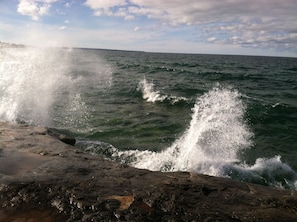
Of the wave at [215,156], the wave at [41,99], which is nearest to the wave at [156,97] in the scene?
the wave at [41,99]

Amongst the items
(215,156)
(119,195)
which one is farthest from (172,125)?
(119,195)

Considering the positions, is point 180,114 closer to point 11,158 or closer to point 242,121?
point 242,121

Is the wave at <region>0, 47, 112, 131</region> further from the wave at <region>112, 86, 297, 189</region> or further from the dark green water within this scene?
the wave at <region>112, 86, 297, 189</region>

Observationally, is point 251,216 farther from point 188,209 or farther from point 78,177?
point 78,177

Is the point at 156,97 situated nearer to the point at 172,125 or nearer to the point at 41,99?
the point at 172,125

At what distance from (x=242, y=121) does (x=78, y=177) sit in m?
10.3

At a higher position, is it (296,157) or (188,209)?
(188,209)

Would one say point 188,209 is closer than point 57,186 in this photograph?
Yes

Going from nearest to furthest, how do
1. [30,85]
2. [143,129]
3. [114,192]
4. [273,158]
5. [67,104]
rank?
[114,192] → [273,158] → [143,129] → [67,104] → [30,85]

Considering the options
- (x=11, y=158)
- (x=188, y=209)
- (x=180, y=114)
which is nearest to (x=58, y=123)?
(x=180, y=114)

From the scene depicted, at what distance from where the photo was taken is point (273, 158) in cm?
946

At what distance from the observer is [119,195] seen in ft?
14.1

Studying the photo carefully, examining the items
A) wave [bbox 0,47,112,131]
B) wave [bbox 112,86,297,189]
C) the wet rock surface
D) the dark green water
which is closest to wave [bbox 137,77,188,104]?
the dark green water

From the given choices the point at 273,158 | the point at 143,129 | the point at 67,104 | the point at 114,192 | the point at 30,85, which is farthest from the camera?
the point at 30,85
